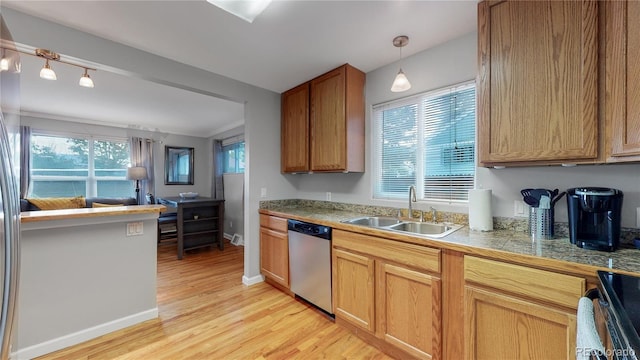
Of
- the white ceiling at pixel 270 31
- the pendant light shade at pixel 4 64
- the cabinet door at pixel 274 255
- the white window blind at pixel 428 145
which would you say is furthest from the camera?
the cabinet door at pixel 274 255

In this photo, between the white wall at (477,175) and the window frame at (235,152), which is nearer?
the white wall at (477,175)

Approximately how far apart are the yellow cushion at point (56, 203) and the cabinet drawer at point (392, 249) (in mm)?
4484

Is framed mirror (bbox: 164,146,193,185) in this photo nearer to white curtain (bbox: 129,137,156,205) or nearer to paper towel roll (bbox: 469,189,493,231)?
white curtain (bbox: 129,137,156,205)

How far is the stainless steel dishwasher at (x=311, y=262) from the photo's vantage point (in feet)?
7.09

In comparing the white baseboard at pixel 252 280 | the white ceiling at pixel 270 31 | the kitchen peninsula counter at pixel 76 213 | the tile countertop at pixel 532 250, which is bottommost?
the white baseboard at pixel 252 280

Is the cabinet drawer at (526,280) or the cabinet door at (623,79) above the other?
the cabinet door at (623,79)

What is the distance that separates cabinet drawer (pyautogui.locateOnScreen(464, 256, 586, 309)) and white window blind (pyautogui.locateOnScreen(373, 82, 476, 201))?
810mm

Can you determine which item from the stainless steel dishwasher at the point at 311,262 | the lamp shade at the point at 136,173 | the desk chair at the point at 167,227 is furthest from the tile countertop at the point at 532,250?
the lamp shade at the point at 136,173

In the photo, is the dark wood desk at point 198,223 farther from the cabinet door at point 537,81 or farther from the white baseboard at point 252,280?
the cabinet door at point 537,81

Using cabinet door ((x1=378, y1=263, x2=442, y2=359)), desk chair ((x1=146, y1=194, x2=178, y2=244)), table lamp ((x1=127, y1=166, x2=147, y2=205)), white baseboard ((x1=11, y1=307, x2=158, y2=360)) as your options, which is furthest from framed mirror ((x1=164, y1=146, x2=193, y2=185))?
cabinet door ((x1=378, y1=263, x2=442, y2=359))

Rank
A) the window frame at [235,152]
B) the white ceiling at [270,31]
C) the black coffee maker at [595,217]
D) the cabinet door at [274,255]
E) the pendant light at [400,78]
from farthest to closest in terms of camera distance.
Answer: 1. the window frame at [235,152]
2. the cabinet door at [274,255]
3. the pendant light at [400,78]
4. the white ceiling at [270,31]
5. the black coffee maker at [595,217]

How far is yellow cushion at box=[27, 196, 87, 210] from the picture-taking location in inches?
145

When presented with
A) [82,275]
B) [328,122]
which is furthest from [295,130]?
[82,275]

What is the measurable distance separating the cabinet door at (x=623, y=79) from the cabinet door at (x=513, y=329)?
2.70 ft
